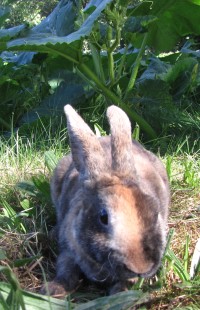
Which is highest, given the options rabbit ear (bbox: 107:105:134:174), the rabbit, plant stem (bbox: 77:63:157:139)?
rabbit ear (bbox: 107:105:134:174)

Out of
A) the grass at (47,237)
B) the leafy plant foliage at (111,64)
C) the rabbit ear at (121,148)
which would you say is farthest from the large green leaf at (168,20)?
the rabbit ear at (121,148)

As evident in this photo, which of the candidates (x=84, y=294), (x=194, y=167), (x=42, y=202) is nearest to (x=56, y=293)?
(x=84, y=294)

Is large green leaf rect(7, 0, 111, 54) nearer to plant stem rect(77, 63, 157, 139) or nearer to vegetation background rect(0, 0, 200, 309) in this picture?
vegetation background rect(0, 0, 200, 309)

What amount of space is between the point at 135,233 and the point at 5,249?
3.30 ft

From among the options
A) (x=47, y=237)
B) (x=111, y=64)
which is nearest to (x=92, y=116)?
(x=111, y=64)

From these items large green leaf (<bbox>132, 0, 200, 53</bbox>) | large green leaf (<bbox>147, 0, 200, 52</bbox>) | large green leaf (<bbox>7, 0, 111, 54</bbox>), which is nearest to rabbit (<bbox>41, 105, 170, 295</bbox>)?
large green leaf (<bbox>7, 0, 111, 54</bbox>)

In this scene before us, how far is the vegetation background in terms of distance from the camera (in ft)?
8.82

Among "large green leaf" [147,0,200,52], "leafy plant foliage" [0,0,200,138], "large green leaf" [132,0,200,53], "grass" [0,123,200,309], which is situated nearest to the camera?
"grass" [0,123,200,309]

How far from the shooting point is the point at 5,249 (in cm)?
303

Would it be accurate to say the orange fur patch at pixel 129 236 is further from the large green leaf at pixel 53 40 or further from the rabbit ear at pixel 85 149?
the large green leaf at pixel 53 40

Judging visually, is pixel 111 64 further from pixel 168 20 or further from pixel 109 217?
pixel 109 217

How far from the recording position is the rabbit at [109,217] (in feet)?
7.50

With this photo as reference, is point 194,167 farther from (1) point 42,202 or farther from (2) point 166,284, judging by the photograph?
(2) point 166,284

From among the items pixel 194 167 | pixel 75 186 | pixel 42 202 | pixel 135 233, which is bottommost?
pixel 194 167
